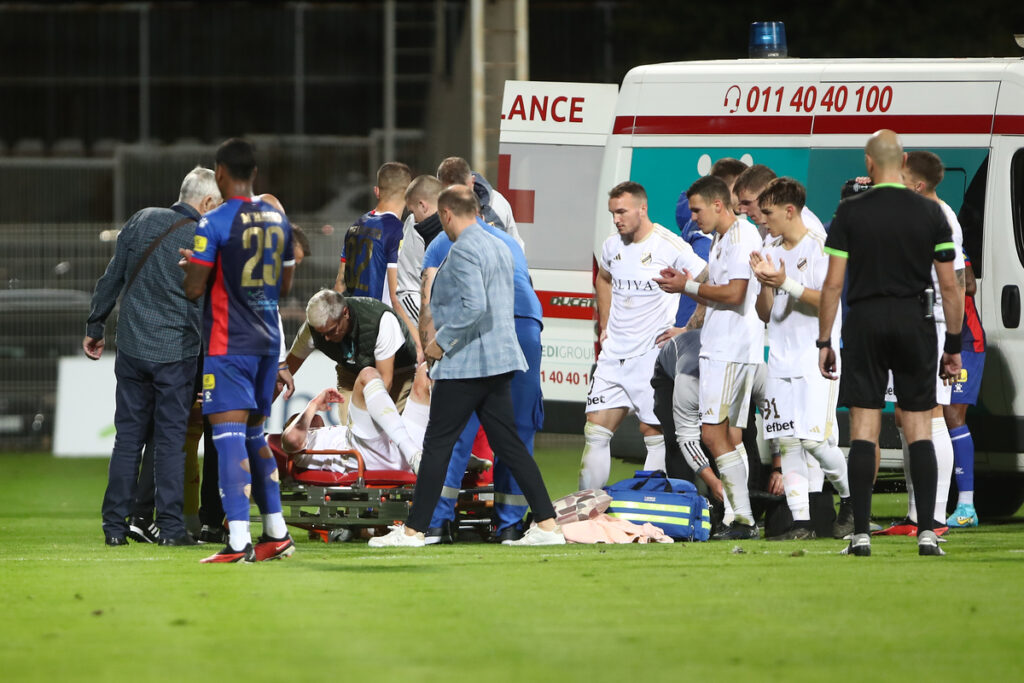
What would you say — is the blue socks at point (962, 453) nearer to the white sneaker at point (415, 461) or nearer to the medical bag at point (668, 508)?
the medical bag at point (668, 508)

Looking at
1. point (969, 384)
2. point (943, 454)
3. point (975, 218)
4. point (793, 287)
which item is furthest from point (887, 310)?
point (975, 218)

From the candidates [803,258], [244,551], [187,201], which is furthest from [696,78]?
[244,551]

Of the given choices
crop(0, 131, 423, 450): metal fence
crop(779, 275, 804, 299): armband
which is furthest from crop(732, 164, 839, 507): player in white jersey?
crop(0, 131, 423, 450): metal fence

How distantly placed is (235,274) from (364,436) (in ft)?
6.04

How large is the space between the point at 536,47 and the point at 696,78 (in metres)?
17.2

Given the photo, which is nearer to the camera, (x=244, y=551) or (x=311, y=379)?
(x=244, y=551)

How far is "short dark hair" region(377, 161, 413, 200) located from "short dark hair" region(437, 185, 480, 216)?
87.9 inches

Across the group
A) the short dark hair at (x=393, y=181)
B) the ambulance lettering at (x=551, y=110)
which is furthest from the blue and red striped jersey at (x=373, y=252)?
the ambulance lettering at (x=551, y=110)

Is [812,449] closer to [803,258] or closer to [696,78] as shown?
[803,258]

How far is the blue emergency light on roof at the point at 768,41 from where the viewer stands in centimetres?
1237

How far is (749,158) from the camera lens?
11719 millimetres

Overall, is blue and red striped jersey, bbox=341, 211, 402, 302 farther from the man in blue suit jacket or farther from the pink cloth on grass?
the pink cloth on grass

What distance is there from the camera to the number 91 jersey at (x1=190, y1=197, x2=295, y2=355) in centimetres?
861

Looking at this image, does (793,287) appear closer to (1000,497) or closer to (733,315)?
(733,315)
